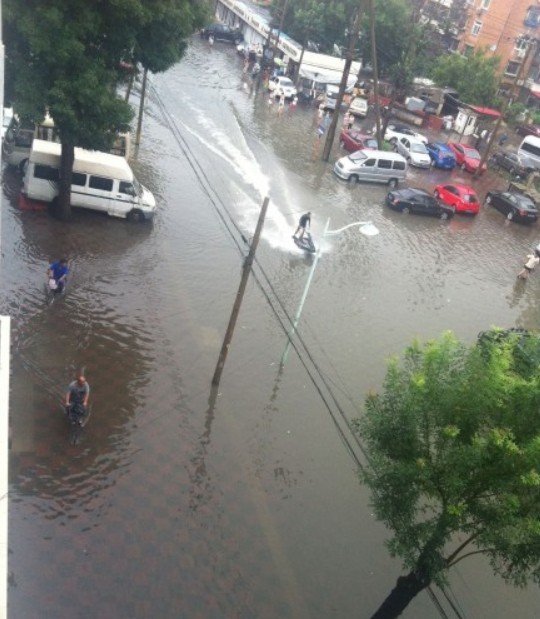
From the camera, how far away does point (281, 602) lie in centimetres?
1087

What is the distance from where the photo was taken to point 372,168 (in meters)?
32.7

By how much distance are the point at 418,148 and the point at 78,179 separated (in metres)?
24.5

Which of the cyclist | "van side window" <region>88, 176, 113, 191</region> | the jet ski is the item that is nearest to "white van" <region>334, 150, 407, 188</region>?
the jet ski

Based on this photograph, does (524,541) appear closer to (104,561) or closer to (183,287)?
(104,561)

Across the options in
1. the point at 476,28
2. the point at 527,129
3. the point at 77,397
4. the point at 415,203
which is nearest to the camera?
the point at 77,397

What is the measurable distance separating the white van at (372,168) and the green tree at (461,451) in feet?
79.3

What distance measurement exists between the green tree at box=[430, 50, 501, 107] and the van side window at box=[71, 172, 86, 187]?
39.0m

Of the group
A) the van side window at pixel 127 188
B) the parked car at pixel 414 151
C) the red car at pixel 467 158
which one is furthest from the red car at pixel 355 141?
the van side window at pixel 127 188

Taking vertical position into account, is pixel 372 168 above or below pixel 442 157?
above

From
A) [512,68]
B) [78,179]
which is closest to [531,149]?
[512,68]

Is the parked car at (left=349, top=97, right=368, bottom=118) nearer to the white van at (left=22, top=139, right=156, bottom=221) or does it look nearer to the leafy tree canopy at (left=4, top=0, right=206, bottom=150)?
the white van at (left=22, top=139, right=156, bottom=221)

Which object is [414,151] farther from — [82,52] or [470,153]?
[82,52]

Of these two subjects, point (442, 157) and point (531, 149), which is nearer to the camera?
point (442, 157)

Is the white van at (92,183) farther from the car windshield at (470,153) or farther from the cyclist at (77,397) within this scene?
the car windshield at (470,153)
